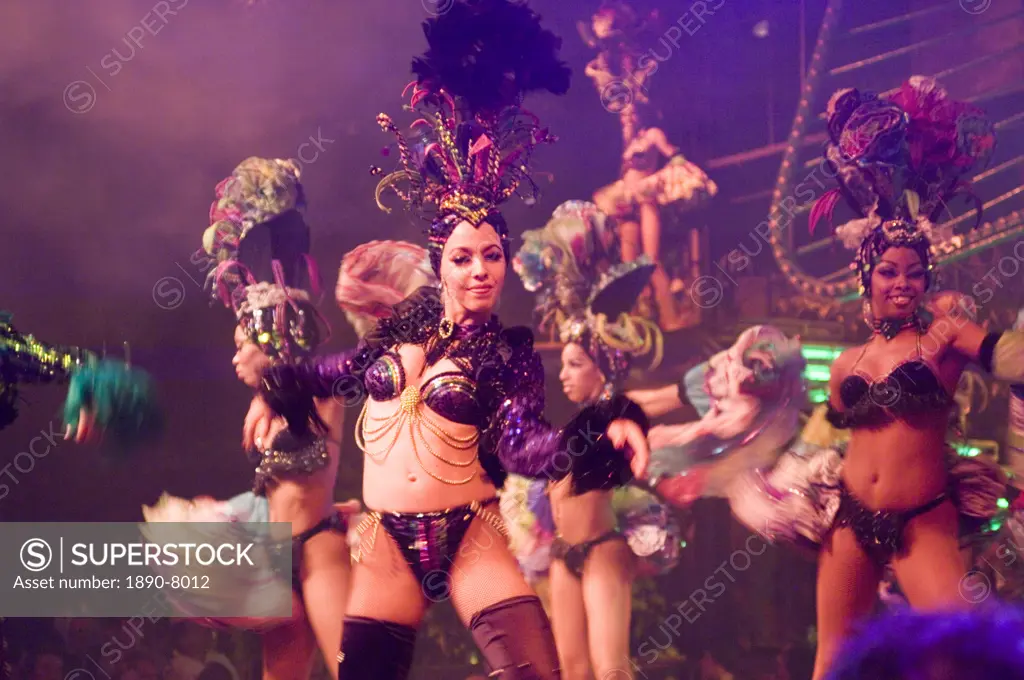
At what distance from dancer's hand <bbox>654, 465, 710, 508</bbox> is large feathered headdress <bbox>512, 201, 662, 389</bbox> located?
1.40 ft

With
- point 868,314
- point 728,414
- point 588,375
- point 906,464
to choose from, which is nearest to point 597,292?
point 588,375

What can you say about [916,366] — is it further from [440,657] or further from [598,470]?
[440,657]

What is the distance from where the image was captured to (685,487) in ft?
13.1

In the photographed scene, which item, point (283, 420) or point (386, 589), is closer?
point (386, 589)

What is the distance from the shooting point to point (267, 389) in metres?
3.91

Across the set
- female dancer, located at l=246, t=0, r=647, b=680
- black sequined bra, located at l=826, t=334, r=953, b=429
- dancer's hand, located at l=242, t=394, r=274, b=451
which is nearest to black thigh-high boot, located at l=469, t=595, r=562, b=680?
female dancer, located at l=246, t=0, r=647, b=680

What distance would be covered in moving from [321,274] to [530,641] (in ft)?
5.76

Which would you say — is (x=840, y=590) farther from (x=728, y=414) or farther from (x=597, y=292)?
(x=597, y=292)

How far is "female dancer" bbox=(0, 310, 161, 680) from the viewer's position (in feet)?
12.6

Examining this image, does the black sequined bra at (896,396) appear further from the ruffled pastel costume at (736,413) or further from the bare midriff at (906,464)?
the ruffled pastel costume at (736,413)

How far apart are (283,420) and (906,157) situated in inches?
102

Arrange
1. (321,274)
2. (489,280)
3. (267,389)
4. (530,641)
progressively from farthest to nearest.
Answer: (321,274) < (267,389) < (489,280) < (530,641)

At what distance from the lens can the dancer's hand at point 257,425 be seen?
13.6 feet

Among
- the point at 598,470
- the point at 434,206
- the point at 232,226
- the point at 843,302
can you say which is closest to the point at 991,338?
the point at 843,302
